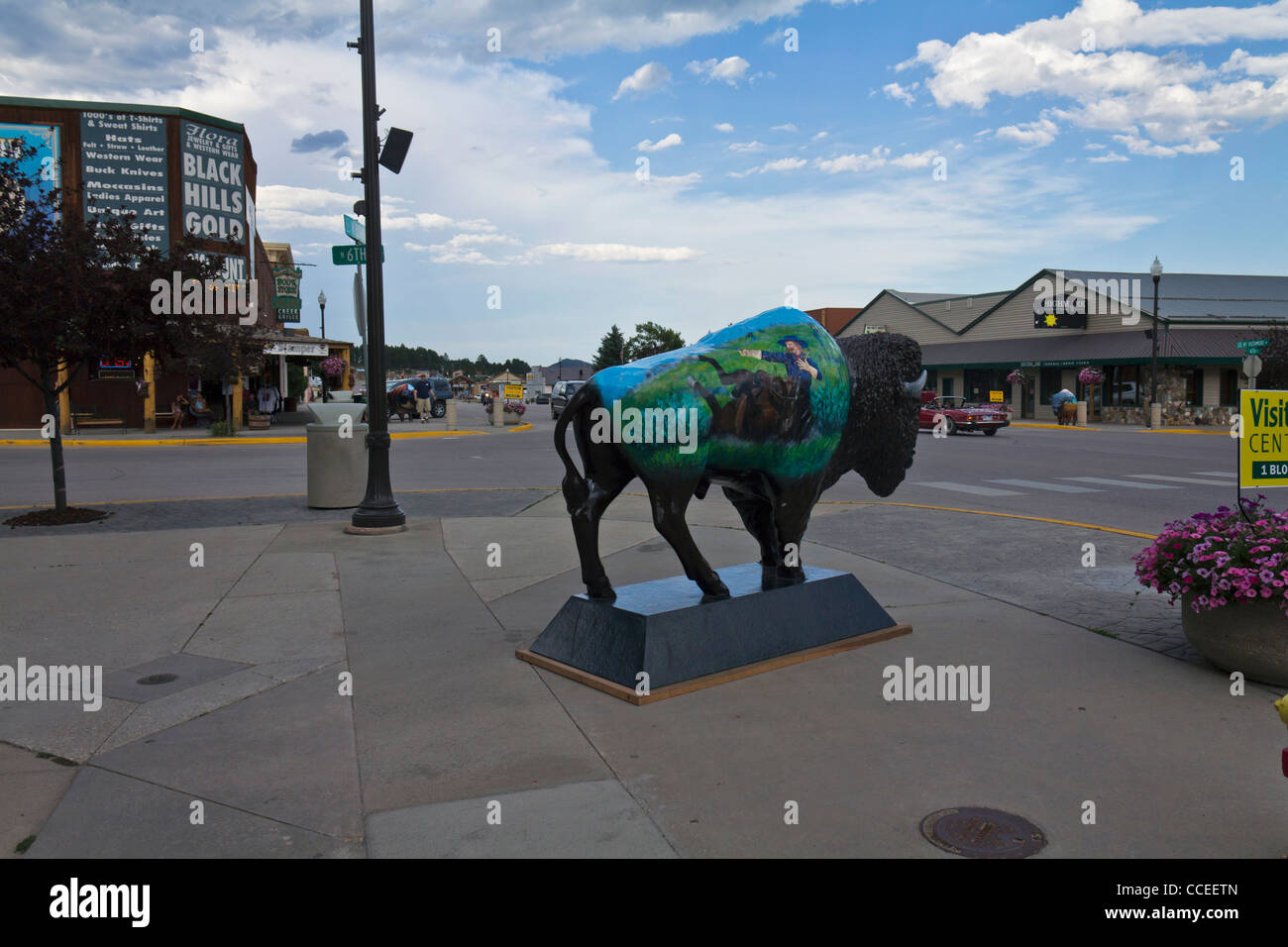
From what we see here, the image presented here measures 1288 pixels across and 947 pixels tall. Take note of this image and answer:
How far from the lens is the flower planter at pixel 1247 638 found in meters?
4.86

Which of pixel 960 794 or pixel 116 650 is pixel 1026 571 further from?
pixel 116 650

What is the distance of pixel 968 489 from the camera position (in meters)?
14.7

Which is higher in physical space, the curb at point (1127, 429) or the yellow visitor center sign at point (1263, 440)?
the yellow visitor center sign at point (1263, 440)

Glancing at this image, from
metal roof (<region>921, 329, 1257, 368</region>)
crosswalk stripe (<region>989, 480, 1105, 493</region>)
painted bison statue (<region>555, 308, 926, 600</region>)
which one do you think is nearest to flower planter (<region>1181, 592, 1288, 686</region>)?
painted bison statue (<region>555, 308, 926, 600</region>)

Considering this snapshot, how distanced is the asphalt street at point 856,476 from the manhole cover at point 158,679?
7.23 m

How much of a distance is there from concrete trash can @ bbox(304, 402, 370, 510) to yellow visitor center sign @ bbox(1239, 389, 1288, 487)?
10.3m

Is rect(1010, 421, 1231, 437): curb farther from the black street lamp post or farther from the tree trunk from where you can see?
the tree trunk

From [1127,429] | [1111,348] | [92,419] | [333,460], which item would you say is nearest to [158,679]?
[333,460]

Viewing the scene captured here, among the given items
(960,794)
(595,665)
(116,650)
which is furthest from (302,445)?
(960,794)

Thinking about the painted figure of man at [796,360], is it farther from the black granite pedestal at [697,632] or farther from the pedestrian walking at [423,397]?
the pedestrian walking at [423,397]

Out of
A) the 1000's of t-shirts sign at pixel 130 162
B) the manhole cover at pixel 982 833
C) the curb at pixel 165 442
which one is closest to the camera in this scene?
the manhole cover at pixel 982 833

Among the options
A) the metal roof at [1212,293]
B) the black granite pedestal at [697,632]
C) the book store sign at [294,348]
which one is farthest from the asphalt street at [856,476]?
the metal roof at [1212,293]

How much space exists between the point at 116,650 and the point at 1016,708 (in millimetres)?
5292

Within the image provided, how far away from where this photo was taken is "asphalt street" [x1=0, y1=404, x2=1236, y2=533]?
1302 cm
